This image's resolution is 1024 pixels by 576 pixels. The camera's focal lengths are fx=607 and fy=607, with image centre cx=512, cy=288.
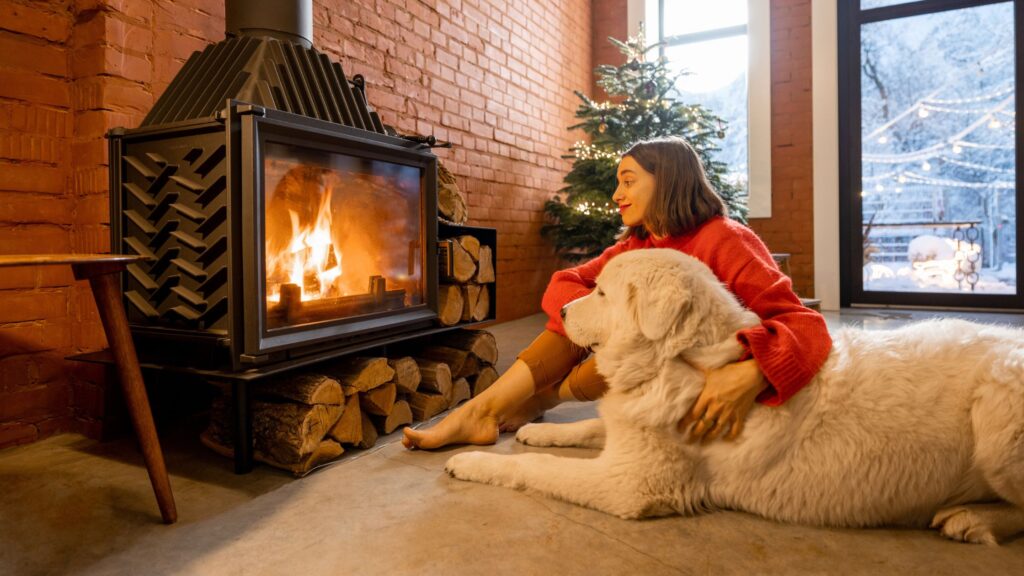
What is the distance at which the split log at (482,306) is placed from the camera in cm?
296

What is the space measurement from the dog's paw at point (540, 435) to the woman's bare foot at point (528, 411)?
13 cm

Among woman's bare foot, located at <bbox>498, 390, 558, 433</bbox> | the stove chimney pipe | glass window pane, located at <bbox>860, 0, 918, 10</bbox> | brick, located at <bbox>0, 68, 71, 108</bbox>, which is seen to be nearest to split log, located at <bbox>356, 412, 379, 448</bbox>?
woman's bare foot, located at <bbox>498, 390, 558, 433</bbox>

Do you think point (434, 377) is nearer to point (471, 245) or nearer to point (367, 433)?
point (367, 433)

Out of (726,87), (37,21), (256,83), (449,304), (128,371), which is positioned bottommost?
(128,371)

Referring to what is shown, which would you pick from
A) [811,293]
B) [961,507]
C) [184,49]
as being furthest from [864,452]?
[811,293]

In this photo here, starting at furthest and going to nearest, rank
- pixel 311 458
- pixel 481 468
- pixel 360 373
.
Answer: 1. pixel 360 373
2. pixel 311 458
3. pixel 481 468

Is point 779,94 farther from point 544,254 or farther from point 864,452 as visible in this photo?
point 864,452

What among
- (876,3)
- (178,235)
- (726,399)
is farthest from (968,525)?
(876,3)

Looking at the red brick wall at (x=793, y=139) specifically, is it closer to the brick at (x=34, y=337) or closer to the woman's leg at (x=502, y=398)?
the woman's leg at (x=502, y=398)

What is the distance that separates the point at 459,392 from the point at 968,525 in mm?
1864

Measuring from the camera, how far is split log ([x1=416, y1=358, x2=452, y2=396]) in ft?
8.45

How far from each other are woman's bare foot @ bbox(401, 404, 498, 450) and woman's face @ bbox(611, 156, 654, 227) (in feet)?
2.90

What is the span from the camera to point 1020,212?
5758mm

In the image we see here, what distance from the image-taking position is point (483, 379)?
9.61ft
